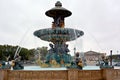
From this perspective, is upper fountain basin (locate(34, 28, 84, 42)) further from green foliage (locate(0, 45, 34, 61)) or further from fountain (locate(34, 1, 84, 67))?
green foliage (locate(0, 45, 34, 61))

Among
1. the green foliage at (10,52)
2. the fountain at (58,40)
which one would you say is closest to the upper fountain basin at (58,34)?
the fountain at (58,40)

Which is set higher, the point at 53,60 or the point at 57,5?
the point at 57,5

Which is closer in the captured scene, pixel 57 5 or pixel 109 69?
pixel 109 69

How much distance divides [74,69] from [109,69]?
218 centimetres

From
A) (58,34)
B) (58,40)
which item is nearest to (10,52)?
(58,40)

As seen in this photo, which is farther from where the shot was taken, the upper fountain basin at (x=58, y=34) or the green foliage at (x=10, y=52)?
the green foliage at (x=10, y=52)

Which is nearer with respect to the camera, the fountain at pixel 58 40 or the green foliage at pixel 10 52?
the fountain at pixel 58 40

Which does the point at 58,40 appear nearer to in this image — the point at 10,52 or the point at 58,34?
the point at 58,34

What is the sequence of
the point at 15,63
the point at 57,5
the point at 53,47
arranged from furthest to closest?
the point at 57,5, the point at 53,47, the point at 15,63

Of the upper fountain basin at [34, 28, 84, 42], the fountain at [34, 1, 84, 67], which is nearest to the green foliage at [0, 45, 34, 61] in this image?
the fountain at [34, 1, 84, 67]

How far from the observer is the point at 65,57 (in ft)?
67.6

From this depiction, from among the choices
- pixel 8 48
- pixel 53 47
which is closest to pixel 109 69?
pixel 53 47

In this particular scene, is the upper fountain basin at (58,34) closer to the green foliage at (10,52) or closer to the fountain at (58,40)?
the fountain at (58,40)

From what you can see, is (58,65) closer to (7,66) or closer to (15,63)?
(15,63)
